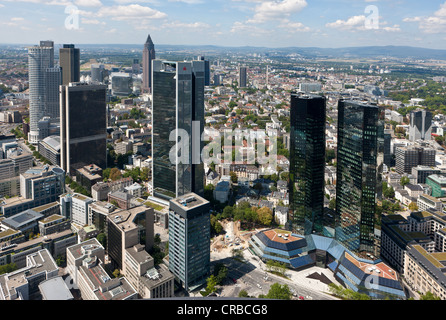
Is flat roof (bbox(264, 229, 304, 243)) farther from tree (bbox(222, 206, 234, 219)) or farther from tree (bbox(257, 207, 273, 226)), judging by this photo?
tree (bbox(222, 206, 234, 219))

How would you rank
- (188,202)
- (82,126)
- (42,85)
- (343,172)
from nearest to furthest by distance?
(188,202)
(343,172)
(82,126)
(42,85)

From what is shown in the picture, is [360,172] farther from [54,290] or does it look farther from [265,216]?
[54,290]

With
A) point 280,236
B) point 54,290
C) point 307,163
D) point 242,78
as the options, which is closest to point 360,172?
point 307,163

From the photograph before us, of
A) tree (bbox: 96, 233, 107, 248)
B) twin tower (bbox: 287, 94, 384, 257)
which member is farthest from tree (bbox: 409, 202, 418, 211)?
tree (bbox: 96, 233, 107, 248)

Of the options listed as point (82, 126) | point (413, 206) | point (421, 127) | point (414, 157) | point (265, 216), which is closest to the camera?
point (265, 216)

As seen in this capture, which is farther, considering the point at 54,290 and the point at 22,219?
the point at 22,219

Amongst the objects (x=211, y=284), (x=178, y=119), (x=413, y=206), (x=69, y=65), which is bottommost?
(x=211, y=284)
